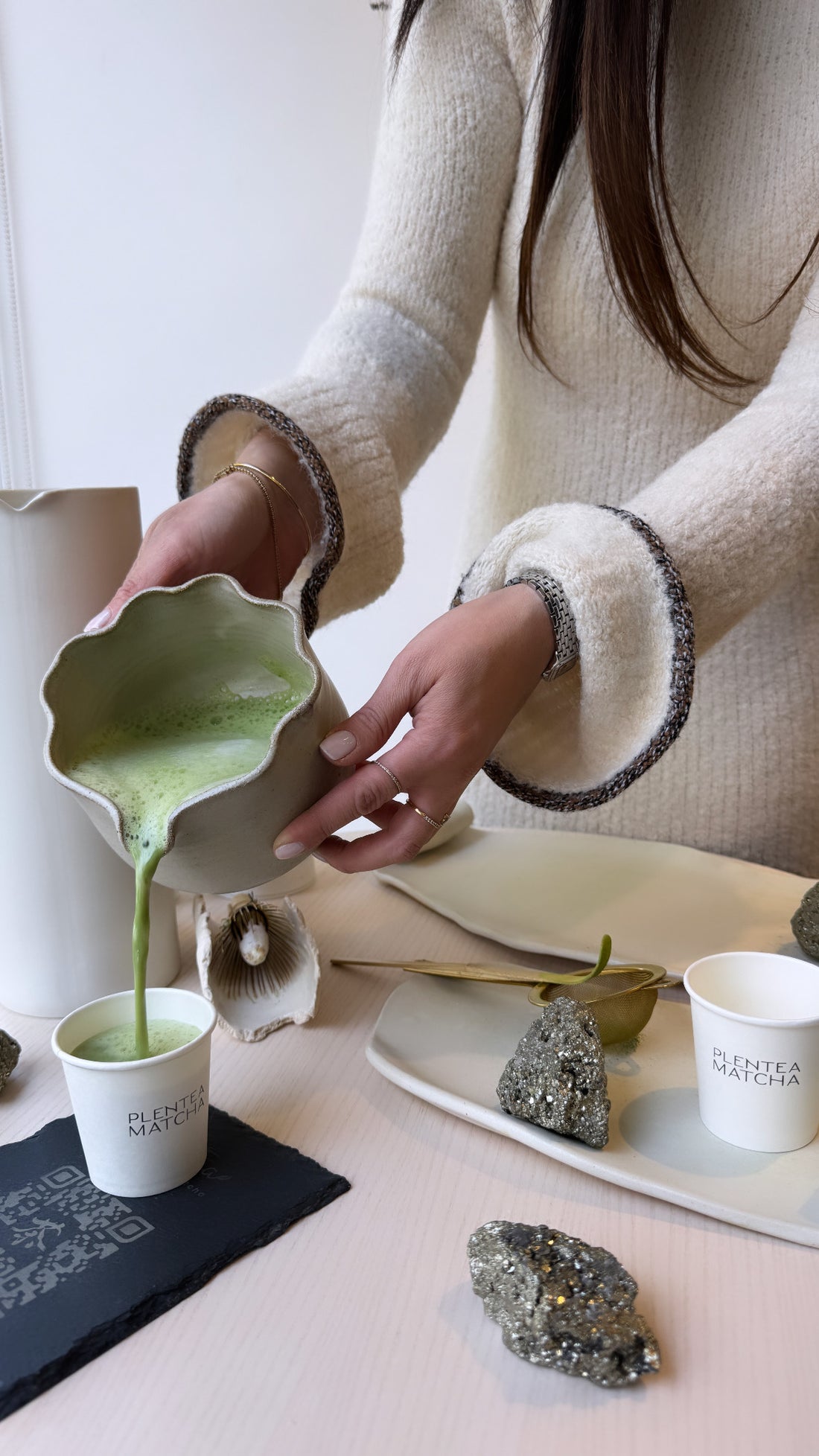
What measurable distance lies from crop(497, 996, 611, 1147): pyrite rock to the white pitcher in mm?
317

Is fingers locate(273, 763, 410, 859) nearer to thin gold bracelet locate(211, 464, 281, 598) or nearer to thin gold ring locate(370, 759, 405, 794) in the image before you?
thin gold ring locate(370, 759, 405, 794)

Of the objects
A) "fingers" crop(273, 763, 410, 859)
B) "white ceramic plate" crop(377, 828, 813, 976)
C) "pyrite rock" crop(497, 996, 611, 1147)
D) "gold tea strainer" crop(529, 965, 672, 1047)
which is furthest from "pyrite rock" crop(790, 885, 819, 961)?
"fingers" crop(273, 763, 410, 859)

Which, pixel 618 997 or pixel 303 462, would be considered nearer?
pixel 618 997

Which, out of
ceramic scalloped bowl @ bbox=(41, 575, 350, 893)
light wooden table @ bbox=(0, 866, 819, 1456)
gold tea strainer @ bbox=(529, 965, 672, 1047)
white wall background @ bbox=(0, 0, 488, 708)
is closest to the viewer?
light wooden table @ bbox=(0, 866, 819, 1456)

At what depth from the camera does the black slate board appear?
488mm

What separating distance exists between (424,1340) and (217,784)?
0.28 meters

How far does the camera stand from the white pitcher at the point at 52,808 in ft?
2.35

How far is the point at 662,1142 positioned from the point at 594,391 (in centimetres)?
70

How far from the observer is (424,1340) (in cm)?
49

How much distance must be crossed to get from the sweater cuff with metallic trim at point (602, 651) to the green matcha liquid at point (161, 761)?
19cm

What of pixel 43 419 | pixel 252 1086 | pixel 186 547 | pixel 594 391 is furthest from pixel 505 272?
pixel 43 419

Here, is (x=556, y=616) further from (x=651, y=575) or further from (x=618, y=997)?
(x=618, y=997)

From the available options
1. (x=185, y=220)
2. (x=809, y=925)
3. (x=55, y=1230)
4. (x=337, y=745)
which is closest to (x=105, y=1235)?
(x=55, y=1230)

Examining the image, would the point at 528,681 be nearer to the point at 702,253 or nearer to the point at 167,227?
the point at 702,253
